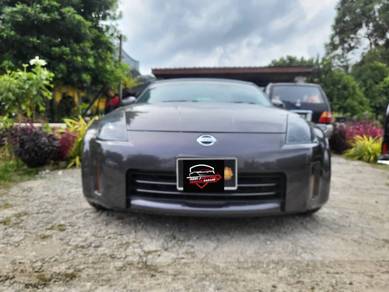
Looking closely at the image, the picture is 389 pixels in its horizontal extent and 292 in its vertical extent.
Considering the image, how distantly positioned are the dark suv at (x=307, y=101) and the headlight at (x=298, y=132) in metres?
3.63

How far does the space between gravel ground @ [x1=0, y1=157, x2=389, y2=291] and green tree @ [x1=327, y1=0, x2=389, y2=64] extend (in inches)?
807

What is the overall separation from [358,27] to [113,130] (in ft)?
72.0

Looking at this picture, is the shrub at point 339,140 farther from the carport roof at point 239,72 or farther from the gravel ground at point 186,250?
the carport roof at point 239,72

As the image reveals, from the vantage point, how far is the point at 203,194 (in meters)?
1.69

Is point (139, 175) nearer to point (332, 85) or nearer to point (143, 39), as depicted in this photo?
point (143, 39)

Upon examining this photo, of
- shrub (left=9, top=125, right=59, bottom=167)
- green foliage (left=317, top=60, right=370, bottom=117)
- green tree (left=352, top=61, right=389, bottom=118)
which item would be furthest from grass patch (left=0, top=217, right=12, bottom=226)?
green tree (left=352, top=61, right=389, bottom=118)

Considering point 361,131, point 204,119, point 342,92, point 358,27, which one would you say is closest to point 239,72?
point 342,92

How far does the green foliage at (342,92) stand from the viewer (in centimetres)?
1136

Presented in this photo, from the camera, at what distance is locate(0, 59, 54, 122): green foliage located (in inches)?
141

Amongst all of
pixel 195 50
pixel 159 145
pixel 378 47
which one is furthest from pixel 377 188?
pixel 378 47

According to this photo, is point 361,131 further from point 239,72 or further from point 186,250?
point 186,250

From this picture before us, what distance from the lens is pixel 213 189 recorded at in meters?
1.70

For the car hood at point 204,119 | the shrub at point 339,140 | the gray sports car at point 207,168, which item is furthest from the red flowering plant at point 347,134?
the gray sports car at point 207,168

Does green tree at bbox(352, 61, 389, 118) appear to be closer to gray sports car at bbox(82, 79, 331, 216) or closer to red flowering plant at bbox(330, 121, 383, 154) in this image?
red flowering plant at bbox(330, 121, 383, 154)
